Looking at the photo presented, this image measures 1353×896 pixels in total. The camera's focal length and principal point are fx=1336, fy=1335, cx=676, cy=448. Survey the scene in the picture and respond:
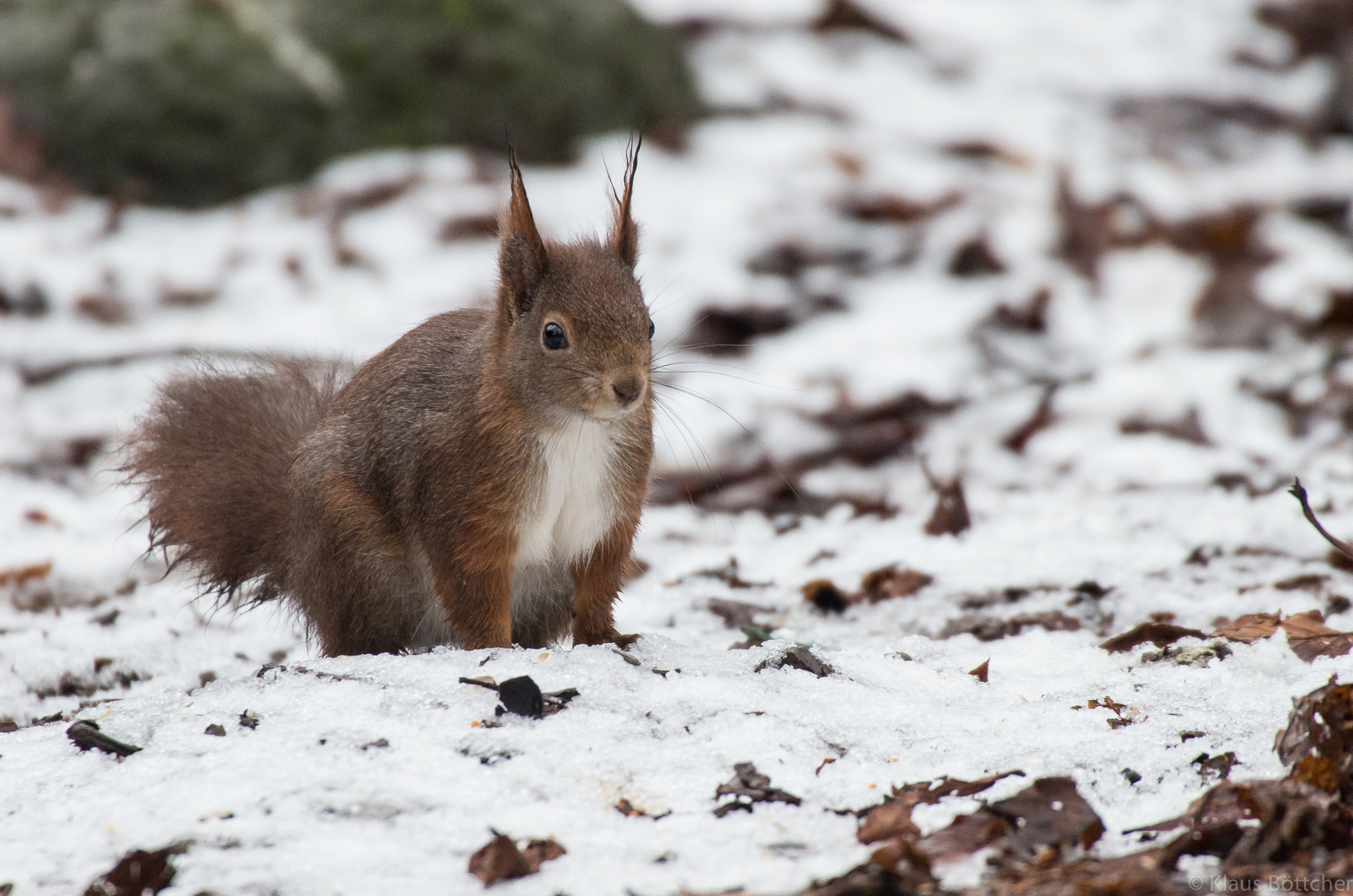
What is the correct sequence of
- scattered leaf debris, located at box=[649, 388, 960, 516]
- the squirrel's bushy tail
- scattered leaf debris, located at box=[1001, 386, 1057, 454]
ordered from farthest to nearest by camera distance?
1. scattered leaf debris, located at box=[1001, 386, 1057, 454]
2. scattered leaf debris, located at box=[649, 388, 960, 516]
3. the squirrel's bushy tail

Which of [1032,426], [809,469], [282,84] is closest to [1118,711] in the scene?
[809,469]

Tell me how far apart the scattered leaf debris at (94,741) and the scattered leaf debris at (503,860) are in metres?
0.73

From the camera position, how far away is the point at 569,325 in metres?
2.76

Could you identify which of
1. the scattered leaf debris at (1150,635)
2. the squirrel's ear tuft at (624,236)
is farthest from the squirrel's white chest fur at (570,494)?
the scattered leaf debris at (1150,635)

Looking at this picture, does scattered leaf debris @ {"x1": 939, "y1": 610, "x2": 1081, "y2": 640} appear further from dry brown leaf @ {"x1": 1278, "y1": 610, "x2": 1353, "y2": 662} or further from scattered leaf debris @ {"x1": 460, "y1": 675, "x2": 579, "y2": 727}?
scattered leaf debris @ {"x1": 460, "y1": 675, "x2": 579, "y2": 727}

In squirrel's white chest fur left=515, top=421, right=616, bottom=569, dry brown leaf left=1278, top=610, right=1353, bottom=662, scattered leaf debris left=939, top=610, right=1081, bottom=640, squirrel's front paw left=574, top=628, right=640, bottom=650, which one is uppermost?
squirrel's white chest fur left=515, top=421, right=616, bottom=569

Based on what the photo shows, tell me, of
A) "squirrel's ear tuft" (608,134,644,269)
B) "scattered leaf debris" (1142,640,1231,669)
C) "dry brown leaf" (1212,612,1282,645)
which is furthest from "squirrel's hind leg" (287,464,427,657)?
"dry brown leaf" (1212,612,1282,645)

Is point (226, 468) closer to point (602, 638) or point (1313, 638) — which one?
point (602, 638)

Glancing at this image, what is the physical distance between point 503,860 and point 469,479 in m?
1.08

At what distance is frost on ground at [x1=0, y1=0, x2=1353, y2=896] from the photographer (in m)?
2.07

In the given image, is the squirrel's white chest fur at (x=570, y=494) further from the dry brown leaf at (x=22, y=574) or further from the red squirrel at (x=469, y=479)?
the dry brown leaf at (x=22, y=574)

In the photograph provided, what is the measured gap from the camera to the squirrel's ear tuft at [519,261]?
2822mm

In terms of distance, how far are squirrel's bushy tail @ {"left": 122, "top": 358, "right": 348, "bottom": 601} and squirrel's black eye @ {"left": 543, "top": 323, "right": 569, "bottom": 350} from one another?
768mm

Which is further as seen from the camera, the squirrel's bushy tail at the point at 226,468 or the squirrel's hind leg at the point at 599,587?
the squirrel's bushy tail at the point at 226,468
